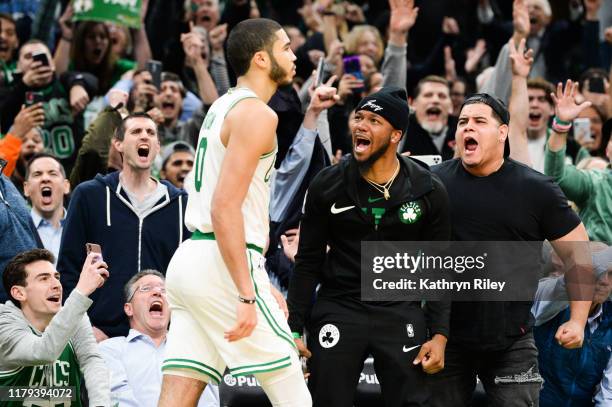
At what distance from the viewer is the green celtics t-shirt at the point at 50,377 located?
7141 millimetres

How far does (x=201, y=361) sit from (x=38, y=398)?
2.05 metres

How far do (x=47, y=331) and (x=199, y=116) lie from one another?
4.35 m

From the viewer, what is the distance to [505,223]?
21.6ft

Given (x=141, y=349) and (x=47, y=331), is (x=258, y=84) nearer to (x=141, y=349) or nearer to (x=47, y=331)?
(x=47, y=331)

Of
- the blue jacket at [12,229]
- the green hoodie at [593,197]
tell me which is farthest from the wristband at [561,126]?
the blue jacket at [12,229]

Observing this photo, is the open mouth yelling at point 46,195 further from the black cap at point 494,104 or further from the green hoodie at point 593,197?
the green hoodie at point 593,197

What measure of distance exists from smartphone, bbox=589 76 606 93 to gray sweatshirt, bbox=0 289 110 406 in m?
6.21

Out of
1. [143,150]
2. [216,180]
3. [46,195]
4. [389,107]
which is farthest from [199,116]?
[216,180]

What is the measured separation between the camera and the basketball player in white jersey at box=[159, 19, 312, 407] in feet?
17.1

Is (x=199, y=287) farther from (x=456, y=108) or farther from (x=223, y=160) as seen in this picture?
(x=456, y=108)

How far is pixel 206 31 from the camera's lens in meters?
12.6

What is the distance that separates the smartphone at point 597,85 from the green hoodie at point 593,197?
327 centimetres

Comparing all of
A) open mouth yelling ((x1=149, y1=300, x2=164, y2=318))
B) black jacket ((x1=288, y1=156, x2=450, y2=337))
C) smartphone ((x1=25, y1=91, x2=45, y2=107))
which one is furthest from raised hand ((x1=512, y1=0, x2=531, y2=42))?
smartphone ((x1=25, y1=91, x2=45, y2=107))

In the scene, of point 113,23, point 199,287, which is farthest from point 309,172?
point 113,23
